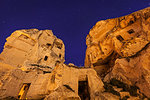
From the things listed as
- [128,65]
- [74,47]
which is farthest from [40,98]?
[74,47]

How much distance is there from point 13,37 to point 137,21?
23708 millimetres

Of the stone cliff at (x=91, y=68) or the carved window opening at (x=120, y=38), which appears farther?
the carved window opening at (x=120, y=38)

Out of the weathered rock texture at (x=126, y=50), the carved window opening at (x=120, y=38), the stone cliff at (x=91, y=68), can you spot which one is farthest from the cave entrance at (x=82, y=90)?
the carved window opening at (x=120, y=38)

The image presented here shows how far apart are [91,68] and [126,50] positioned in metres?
6.05

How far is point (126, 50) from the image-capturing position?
11.3 m

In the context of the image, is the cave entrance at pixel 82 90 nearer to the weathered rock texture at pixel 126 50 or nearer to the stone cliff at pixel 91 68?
the stone cliff at pixel 91 68

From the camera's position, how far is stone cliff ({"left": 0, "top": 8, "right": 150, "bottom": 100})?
748cm

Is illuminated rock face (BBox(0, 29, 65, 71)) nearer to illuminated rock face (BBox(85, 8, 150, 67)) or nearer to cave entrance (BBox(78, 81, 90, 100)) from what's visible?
cave entrance (BBox(78, 81, 90, 100))

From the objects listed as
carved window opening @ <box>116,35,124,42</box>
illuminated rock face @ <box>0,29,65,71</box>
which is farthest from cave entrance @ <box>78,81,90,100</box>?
carved window opening @ <box>116,35,124,42</box>

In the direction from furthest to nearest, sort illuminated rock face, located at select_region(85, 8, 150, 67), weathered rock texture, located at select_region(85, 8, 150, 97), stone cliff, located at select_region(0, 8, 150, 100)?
illuminated rock face, located at select_region(85, 8, 150, 67) < weathered rock texture, located at select_region(85, 8, 150, 97) < stone cliff, located at select_region(0, 8, 150, 100)

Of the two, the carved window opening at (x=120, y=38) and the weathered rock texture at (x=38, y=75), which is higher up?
the carved window opening at (x=120, y=38)

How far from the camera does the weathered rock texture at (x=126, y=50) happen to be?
26.6ft

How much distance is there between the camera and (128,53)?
10.9 meters

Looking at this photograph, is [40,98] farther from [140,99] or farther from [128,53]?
[128,53]
